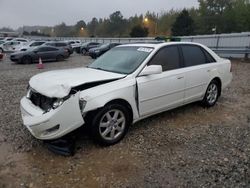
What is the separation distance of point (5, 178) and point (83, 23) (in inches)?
4335

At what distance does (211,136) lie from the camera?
16.1ft

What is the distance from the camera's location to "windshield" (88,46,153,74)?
4.97m

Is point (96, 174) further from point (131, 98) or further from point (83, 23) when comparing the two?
point (83, 23)

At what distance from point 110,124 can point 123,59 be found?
1.42 meters

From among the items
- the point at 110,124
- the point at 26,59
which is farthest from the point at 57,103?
the point at 26,59

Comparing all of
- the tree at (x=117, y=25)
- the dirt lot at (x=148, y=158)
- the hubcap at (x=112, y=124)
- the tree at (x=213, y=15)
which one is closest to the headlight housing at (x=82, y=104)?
the hubcap at (x=112, y=124)

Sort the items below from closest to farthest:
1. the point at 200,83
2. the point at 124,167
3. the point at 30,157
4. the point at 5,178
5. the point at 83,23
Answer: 1. the point at 5,178
2. the point at 124,167
3. the point at 30,157
4. the point at 200,83
5. the point at 83,23

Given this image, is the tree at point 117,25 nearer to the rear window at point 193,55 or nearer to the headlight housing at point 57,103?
the rear window at point 193,55

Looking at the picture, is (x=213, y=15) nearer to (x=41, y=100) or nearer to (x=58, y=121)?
(x=41, y=100)

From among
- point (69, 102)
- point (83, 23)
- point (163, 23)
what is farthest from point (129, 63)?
point (83, 23)

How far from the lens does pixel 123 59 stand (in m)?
5.25

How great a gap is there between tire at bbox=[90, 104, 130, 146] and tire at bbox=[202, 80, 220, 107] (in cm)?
253

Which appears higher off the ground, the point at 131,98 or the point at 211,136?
the point at 131,98

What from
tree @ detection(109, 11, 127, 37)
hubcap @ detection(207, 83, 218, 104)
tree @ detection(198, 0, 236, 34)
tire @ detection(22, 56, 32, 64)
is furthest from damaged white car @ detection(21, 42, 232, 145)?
tree @ detection(109, 11, 127, 37)
